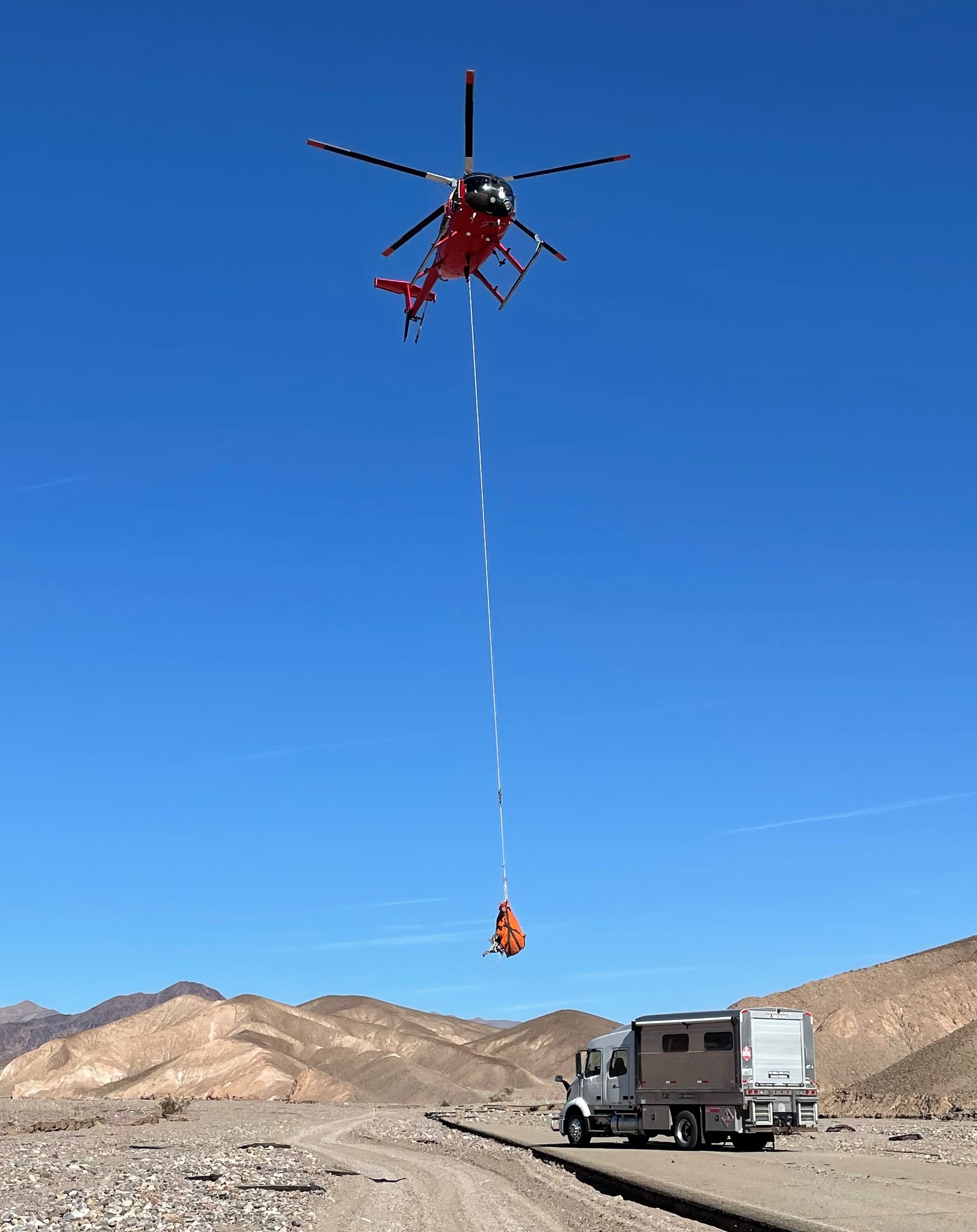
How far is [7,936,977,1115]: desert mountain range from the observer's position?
77.0 meters

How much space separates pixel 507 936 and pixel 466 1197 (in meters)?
7.62

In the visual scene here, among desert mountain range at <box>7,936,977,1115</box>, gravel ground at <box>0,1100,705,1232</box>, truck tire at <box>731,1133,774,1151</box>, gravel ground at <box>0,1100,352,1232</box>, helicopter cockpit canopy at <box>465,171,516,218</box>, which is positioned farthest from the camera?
desert mountain range at <box>7,936,977,1115</box>

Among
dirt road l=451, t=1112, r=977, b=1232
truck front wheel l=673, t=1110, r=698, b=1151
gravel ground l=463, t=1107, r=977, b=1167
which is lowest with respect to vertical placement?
gravel ground l=463, t=1107, r=977, b=1167

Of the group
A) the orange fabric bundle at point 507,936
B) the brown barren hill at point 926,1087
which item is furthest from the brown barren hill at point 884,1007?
the orange fabric bundle at point 507,936

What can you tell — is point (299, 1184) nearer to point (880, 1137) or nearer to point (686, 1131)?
point (686, 1131)

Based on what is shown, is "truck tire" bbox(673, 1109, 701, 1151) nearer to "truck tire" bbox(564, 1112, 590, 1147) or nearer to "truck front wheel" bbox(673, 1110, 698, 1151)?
"truck front wheel" bbox(673, 1110, 698, 1151)

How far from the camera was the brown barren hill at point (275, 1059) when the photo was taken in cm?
12162

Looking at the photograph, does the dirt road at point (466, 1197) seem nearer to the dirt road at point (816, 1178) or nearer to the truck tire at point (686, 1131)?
the dirt road at point (816, 1178)

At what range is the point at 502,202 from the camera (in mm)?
27688

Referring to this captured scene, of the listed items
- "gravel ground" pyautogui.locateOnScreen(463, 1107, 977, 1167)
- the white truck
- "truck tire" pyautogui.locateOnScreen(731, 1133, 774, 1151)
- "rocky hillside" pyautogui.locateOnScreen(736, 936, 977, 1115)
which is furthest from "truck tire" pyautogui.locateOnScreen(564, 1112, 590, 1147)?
"rocky hillside" pyautogui.locateOnScreen(736, 936, 977, 1115)

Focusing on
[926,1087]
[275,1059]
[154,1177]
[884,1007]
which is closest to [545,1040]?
[275,1059]

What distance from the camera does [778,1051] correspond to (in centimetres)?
3048

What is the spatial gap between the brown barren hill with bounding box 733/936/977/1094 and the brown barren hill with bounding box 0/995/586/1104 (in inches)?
1036

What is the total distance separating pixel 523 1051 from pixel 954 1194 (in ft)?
523
